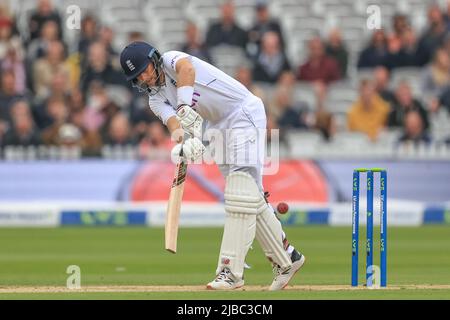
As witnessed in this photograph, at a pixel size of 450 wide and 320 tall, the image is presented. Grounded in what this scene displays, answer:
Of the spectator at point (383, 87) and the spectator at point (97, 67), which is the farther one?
the spectator at point (97, 67)

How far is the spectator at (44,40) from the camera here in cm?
1526

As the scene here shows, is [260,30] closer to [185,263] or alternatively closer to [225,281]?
[185,263]

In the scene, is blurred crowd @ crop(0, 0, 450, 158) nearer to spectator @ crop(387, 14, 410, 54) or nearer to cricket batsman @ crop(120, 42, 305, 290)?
spectator @ crop(387, 14, 410, 54)

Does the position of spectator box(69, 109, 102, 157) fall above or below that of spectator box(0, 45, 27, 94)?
below

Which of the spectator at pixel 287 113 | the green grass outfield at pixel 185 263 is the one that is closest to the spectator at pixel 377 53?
the spectator at pixel 287 113

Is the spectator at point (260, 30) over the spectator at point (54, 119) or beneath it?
over

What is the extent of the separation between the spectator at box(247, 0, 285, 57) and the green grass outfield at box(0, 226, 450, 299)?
3.05 metres

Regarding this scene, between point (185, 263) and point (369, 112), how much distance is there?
5.47 m

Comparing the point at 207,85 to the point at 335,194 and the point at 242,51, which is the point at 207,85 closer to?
the point at 335,194

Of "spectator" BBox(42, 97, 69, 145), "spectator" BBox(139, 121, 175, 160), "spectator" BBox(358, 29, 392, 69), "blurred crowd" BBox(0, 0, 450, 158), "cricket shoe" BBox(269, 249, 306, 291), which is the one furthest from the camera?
"spectator" BBox(358, 29, 392, 69)

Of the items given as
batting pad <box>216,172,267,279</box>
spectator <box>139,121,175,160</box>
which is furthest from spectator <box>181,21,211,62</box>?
batting pad <box>216,172,267,279</box>

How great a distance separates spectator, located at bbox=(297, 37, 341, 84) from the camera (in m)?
15.2

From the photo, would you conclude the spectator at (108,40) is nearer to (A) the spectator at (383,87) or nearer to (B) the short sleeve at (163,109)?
(A) the spectator at (383,87)

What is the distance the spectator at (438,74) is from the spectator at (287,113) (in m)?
1.70
